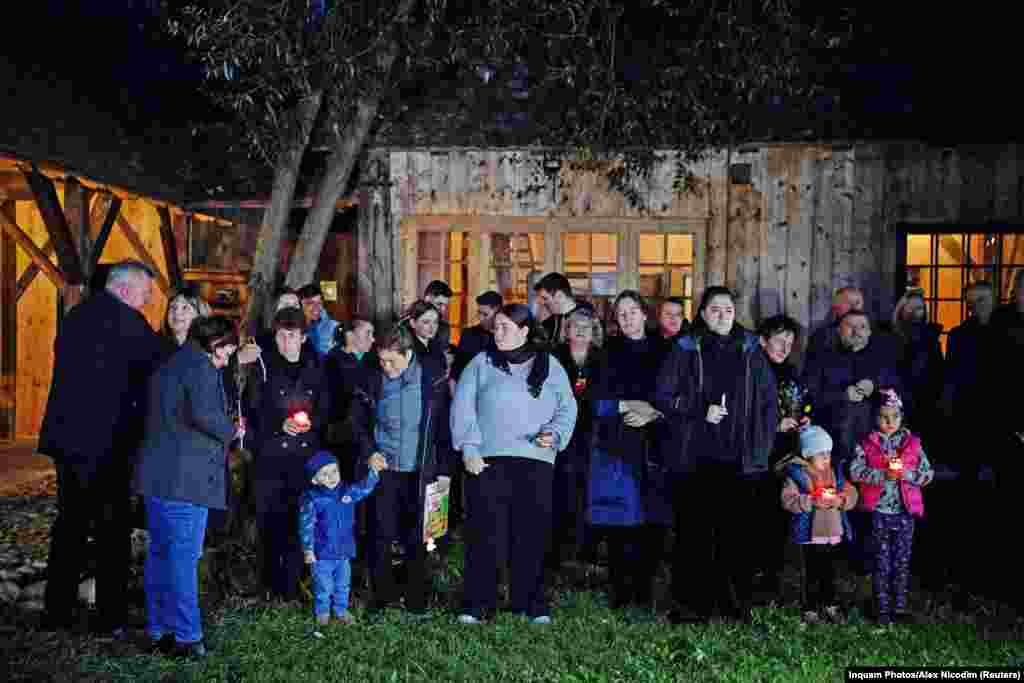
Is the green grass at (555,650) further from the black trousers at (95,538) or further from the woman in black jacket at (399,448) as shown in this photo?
the black trousers at (95,538)

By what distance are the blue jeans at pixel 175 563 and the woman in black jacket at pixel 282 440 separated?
3.29 ft

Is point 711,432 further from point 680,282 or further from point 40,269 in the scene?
point 40,269

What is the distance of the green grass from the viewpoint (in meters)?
5.32

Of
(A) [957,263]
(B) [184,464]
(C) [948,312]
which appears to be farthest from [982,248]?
(B) [184,464]

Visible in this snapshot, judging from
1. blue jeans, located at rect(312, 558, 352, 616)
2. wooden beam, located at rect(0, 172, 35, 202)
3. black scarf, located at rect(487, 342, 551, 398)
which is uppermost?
wooden beam, located at rect(0, 172, 35, 202)

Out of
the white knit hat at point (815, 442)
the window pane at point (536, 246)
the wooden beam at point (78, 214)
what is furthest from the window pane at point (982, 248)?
the wooden beam at point (78, 214)

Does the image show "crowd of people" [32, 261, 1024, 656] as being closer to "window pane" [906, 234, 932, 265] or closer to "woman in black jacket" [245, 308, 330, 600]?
"woman in black jacket" [245, 308, 330, 600]

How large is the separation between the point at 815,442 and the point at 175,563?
3.74m

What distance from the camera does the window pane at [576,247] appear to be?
10766mm

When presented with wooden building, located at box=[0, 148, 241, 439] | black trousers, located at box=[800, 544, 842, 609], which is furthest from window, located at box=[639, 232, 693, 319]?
wooden building, located at box=[0, 148, 241, 439]

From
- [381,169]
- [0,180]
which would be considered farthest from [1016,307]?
[0,180]

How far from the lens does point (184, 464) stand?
540cm

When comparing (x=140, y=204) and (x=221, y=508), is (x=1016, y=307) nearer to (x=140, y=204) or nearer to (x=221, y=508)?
(x=221, y=508)

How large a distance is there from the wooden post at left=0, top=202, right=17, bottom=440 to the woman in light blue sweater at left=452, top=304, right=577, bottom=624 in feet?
27.9
